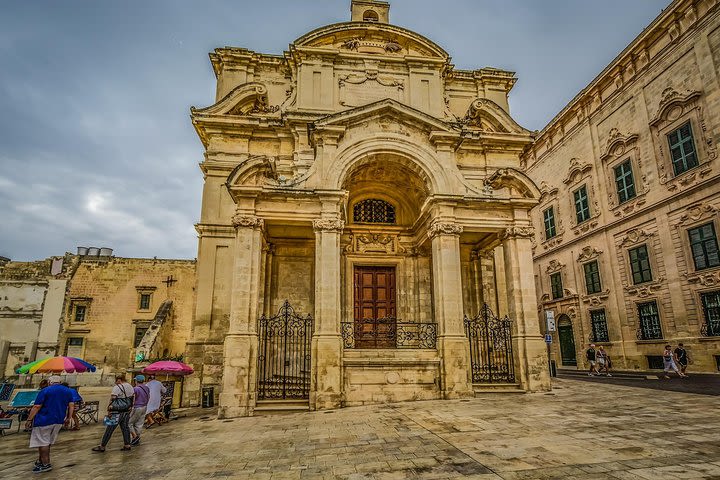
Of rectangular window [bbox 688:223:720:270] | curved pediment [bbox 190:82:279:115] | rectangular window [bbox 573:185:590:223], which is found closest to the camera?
curved pediment [bbox 190:82:279:115]

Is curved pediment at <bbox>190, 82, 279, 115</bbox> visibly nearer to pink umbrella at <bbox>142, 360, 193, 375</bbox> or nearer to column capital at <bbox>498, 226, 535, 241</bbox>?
pink umbrella at <bbox>142, 360, 193, 375</bbox>

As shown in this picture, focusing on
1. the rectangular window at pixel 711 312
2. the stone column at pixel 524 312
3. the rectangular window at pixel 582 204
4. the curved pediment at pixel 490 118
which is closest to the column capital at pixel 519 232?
the stone column at pixel 524 312

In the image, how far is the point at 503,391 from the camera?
1210 cm

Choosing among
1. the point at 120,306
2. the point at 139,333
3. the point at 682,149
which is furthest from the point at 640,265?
the point at 120,306

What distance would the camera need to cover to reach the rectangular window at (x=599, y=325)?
22172 mm

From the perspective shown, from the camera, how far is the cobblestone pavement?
5324 mm

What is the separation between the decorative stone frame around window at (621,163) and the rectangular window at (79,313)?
1328 inches

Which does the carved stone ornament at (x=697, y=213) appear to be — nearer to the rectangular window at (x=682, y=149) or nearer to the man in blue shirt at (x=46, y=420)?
the rectangular window at (x=682, y=149)

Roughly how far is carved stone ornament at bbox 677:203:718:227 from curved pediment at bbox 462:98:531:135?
→ 26.0ft

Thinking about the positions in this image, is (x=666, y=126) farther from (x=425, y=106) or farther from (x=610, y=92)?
(x=425, y=106)

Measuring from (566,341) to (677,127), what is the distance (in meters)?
13.5

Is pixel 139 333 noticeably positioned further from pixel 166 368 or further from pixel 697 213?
pixel 697 213

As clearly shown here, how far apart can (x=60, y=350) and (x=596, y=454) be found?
3035 centimetres

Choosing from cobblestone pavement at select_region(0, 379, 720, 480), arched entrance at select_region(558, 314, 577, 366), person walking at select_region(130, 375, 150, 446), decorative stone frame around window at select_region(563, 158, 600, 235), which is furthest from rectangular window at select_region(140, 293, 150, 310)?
decorative stone frame around window at select_region(563, 158, 600, 235)
